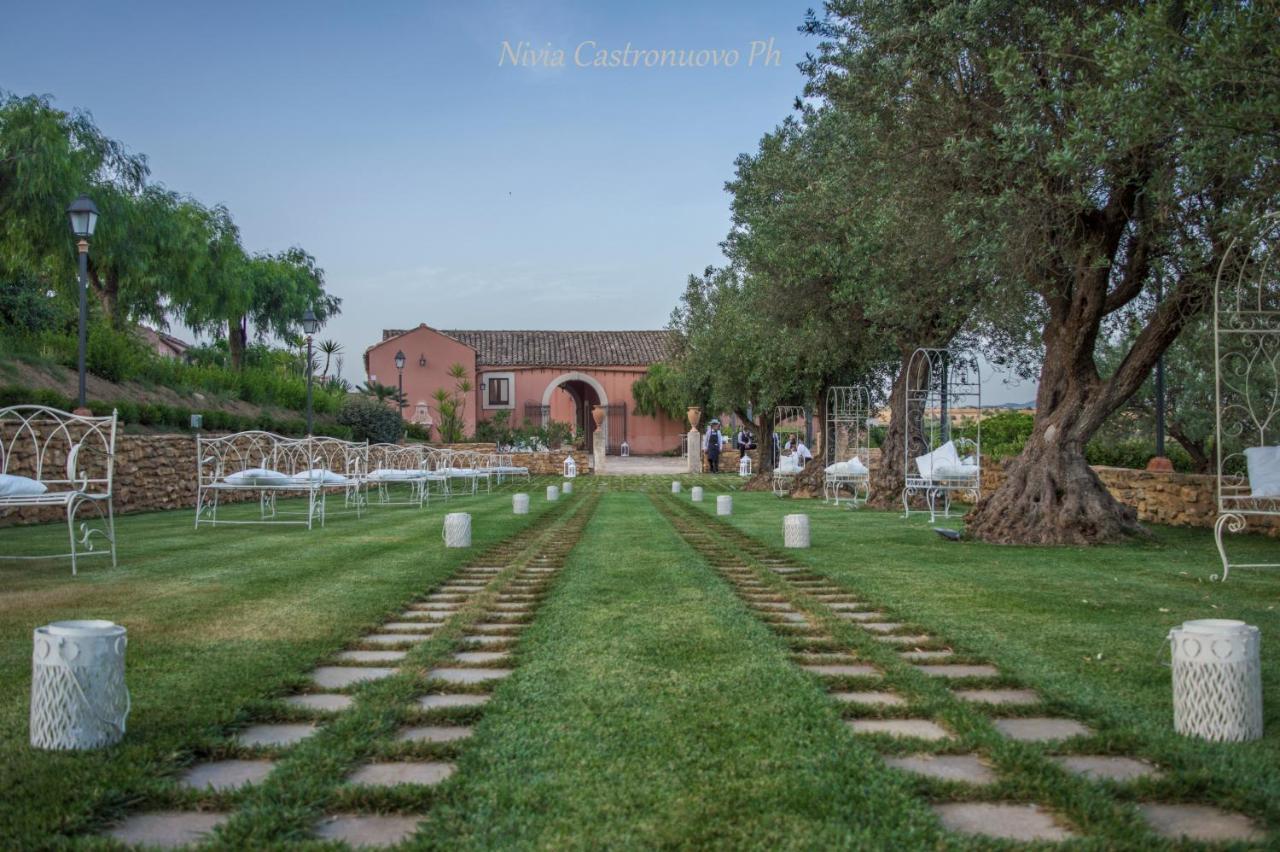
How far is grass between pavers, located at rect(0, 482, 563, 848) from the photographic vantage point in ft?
6.72

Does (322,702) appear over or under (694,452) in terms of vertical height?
under

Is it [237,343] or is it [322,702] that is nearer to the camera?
[322,702]

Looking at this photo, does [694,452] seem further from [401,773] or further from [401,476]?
[401,773]

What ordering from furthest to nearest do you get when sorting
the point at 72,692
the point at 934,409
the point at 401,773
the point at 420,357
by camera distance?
the point at 420,357, the point at 934,409, the point at 72,692, the point at 401,773

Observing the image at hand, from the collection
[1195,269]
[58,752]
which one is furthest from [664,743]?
[1195,269]

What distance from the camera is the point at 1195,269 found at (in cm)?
686

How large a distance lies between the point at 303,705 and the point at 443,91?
12.8 m

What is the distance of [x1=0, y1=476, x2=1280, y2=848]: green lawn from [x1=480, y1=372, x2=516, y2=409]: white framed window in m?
31.5

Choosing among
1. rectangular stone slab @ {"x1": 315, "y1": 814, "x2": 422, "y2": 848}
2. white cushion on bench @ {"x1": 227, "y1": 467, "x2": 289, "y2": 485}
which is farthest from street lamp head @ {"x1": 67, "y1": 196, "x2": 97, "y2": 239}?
rectangular stone slab @ {"x1": 315, "y1": 814, "x2": 422, "y2": 848}

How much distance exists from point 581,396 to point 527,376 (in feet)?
14.2

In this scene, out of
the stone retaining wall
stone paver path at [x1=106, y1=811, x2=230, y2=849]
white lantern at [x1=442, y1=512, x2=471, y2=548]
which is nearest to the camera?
stone paver path at [x1=106, y1=811, x2=230, y2=849]

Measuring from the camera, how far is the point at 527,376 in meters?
37.7

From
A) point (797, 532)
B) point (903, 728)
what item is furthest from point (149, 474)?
point (903, 728)

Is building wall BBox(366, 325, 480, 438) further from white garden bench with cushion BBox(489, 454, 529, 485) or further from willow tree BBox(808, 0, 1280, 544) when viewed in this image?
willow tree BBox(808, 0, 1280, 544)
